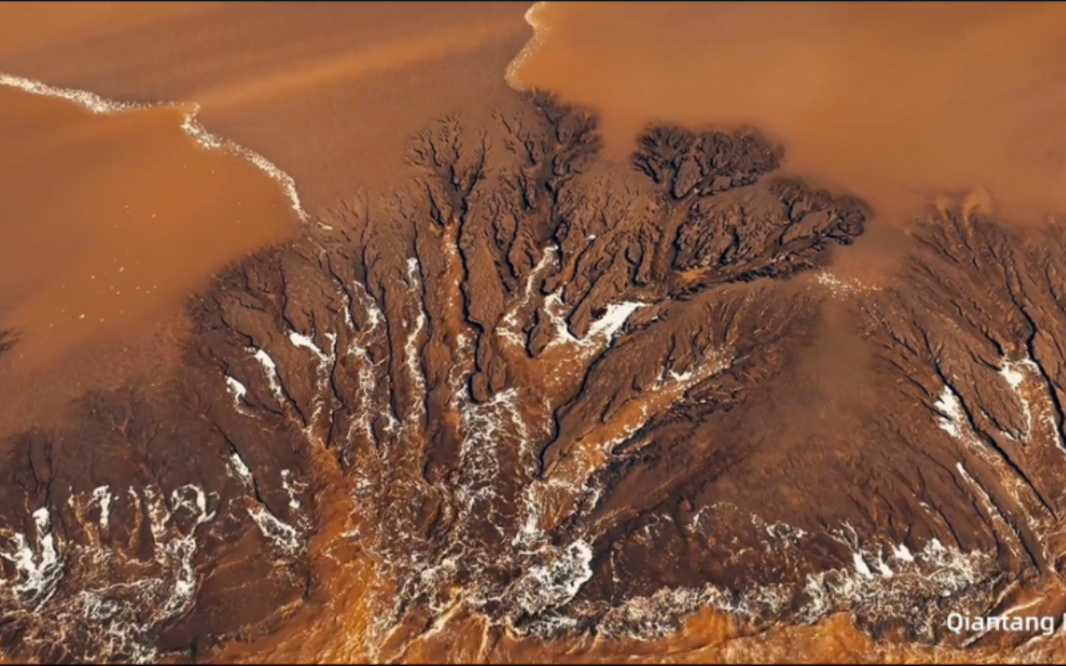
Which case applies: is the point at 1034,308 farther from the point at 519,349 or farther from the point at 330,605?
the point at 330,605

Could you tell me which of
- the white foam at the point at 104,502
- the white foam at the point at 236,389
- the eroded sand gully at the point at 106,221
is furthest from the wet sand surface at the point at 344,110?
the white foam at the point at 104,502

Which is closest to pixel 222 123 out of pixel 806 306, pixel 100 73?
pixel 100 73

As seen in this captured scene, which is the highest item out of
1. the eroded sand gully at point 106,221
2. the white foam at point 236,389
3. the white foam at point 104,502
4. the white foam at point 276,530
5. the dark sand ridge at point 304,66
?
the dark sand ridge at point 304,66

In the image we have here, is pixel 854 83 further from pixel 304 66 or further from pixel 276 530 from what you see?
pixel 276 530

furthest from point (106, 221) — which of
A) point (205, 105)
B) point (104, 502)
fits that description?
point (104, 502)

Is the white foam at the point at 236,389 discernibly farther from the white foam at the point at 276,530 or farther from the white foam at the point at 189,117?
the white foam at the point at 189,117
